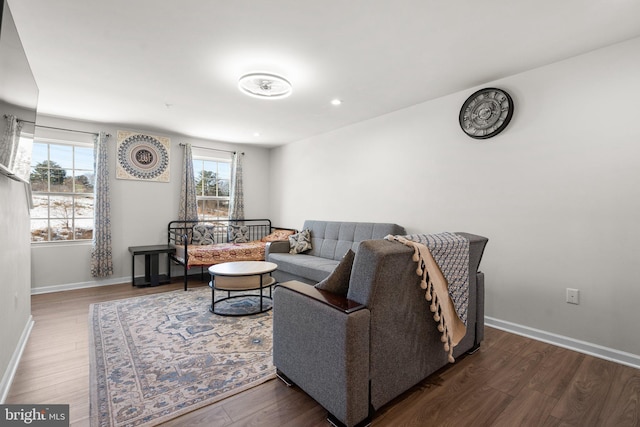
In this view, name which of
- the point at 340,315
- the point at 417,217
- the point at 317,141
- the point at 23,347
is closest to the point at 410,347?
the point at 340,315

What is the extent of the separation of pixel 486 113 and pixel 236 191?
14.0 feet

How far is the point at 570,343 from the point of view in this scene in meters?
2.41

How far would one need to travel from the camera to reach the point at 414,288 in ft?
5.43

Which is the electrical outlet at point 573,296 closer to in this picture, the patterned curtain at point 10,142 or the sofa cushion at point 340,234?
the sofa cushion at point 340,234

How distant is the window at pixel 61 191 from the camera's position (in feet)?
13.0

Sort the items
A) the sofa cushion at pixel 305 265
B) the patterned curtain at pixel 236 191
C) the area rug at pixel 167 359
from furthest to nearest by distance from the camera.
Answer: the patterned curtain at pixel 236 191, the sofa cushion at pixel 305 265, the area rug at pixel 167 359

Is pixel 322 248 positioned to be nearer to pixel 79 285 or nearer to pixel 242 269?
pixel 242 269

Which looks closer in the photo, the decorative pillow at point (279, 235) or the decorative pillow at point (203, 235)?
the decorative pillow at point (203, 235)

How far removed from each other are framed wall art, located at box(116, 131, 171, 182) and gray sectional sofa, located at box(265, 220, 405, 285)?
2.28 meters

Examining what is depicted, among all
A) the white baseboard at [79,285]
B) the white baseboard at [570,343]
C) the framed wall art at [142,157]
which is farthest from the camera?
the framed wall art at [142,157]

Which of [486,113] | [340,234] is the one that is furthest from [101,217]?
[486,113]

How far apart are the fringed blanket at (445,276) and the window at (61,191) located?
4.70 m

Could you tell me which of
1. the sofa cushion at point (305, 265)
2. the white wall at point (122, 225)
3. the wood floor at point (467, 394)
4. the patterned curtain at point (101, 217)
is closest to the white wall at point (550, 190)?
the wood floor at point (467, 394)

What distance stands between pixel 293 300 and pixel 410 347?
73 centimetres
